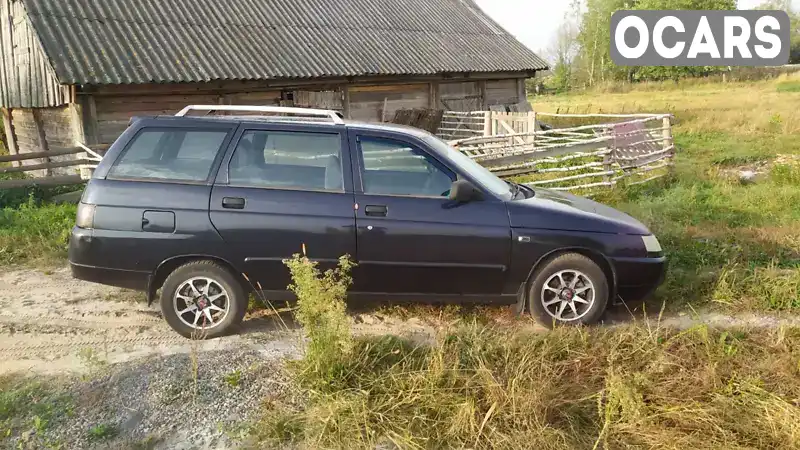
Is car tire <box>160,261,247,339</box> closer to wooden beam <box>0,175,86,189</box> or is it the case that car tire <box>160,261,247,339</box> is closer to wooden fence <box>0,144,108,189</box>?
wooden fence <box>0,144,108,189</box>

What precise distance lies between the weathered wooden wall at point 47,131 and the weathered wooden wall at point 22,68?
0.41m

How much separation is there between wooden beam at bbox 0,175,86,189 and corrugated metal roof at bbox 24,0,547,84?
7.33ft

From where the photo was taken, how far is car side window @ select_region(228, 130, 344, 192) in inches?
187

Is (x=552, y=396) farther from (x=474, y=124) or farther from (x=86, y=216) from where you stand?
(x=474, y=124)

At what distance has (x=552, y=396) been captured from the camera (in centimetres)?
365

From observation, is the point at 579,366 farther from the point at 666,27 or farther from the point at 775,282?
the point at 666,27

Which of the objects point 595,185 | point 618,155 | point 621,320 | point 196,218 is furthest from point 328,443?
point 618,155

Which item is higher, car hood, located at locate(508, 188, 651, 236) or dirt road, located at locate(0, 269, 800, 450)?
car hood, located at locate(508, 188, 651, 236)

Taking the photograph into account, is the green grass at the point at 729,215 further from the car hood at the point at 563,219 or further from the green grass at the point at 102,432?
the green grass at the point at 102,432

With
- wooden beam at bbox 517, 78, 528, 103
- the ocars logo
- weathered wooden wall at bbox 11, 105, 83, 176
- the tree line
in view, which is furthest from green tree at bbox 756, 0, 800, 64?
weathered wooden wall at bbox 11, 105, 83, 176

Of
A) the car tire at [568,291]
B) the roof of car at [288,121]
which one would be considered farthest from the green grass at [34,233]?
the car tire at [568,291]

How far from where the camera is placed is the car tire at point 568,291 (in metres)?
4.78

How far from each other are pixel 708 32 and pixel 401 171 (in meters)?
28.1

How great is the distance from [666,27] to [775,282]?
24.8 m
